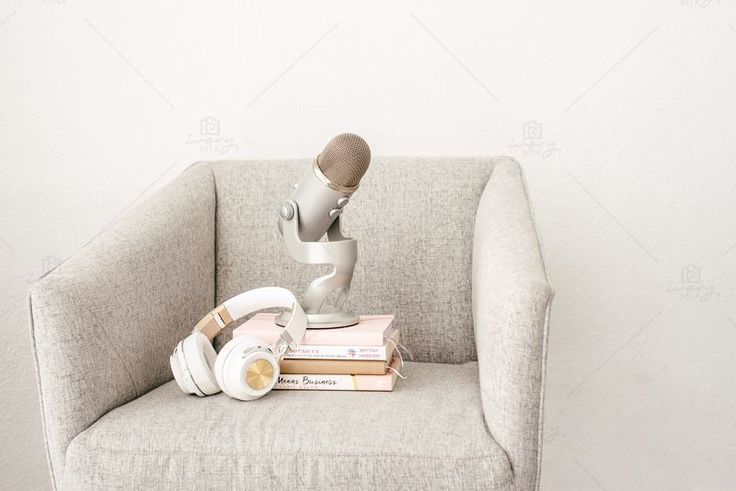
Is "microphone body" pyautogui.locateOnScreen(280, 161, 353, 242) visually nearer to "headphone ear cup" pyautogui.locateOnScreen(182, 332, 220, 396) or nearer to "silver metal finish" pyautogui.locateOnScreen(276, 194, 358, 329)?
"silver metal finish" pyautogui.locateOnScreen(276, 194, 358, 329)

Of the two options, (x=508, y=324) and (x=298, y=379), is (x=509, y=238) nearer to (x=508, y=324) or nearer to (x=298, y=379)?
(x=508, y=324)

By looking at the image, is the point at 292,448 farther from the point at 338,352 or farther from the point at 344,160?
the point at 344,160

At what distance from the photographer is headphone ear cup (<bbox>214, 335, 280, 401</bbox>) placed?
53.0 inches

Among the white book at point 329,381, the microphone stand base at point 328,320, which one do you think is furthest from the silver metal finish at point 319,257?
the white book at point 329,381

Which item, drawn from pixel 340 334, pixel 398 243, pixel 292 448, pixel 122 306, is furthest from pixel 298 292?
pixel 292 448

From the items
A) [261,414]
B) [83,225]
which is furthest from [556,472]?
[83,225]

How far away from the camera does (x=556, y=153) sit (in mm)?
2008

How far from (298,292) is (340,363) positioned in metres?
0.36

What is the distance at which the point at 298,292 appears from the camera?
5.86ft

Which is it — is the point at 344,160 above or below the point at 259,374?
above

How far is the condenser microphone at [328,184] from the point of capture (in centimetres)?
147

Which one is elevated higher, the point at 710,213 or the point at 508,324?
the point at 710,213

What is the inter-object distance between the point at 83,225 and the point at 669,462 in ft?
5.09

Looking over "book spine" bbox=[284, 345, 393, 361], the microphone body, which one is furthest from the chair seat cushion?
the microphone body
